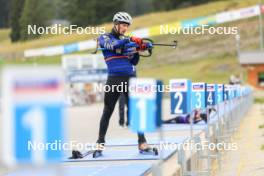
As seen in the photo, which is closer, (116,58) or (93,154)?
(116,58)

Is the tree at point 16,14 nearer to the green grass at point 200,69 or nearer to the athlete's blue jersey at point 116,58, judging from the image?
the athlete's blue jersey at point 116,58

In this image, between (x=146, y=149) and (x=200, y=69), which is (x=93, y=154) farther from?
(x=200, y=69)

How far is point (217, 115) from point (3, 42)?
1107 inches

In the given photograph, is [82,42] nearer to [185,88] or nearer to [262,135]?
[262,135]

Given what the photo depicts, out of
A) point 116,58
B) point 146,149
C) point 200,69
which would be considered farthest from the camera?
point 200,69

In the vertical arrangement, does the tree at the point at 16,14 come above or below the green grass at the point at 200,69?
below

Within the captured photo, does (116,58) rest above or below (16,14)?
below

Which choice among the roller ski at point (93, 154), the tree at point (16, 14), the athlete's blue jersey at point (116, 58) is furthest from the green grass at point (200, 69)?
the athlete's blue jersey at point (116, 58)

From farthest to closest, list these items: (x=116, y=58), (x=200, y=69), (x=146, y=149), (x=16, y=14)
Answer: (x=200, y=69)
(x=16, y=14)
(x=146, y=149)
(x=116, y=58)

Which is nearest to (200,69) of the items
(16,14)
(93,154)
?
(16,14)

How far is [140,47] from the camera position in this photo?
8.61m

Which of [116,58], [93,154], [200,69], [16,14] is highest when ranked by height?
[200,69]

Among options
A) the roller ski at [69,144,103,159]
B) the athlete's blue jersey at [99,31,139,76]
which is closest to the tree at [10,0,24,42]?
the roller ski at [69,144,103,159]

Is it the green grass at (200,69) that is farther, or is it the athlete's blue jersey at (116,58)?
the green grass at (200,69)
